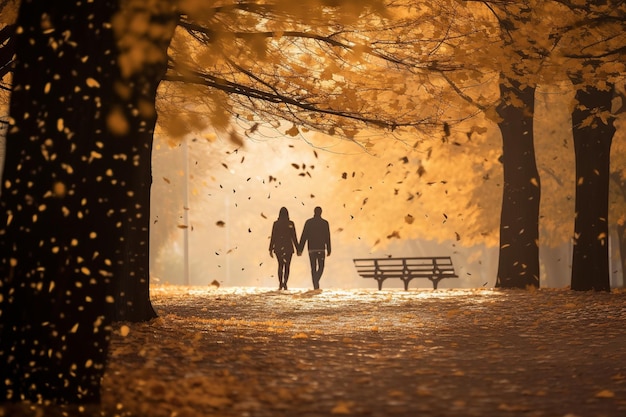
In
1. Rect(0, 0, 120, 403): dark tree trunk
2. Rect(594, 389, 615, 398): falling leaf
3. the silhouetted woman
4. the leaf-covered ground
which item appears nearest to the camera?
Rect(0, 0, 120, 403): dark tree trunk

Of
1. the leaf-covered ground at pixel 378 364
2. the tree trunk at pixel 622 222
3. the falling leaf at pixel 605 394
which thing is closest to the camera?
the leaf-covered ground at pixel 378 364

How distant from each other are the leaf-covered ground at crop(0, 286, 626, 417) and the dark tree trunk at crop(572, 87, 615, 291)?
2265 millimetres

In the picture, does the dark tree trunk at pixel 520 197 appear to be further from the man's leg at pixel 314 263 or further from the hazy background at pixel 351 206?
the man's leg at pixel 314 263

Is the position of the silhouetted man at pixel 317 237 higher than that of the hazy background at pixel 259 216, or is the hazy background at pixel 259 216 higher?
the hazy background at pixel 259 216

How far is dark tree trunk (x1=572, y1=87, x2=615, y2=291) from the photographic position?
16.3m

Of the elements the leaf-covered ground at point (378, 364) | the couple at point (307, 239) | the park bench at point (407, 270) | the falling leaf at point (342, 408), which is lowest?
the falling leaf at point (342, 408)

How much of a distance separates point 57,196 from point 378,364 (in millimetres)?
3479

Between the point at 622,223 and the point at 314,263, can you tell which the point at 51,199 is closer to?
the point at 314,263

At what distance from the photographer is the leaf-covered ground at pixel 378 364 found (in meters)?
6.25

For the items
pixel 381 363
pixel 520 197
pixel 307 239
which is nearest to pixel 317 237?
pixel 307 239

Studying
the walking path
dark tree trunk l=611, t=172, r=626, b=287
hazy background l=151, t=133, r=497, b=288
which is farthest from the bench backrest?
the walking path

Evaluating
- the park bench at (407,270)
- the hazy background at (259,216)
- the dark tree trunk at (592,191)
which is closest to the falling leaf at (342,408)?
the dark tree trunk at (592,191)

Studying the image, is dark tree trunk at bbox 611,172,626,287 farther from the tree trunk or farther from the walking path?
the walking path

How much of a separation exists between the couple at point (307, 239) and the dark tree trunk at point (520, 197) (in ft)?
12.7
